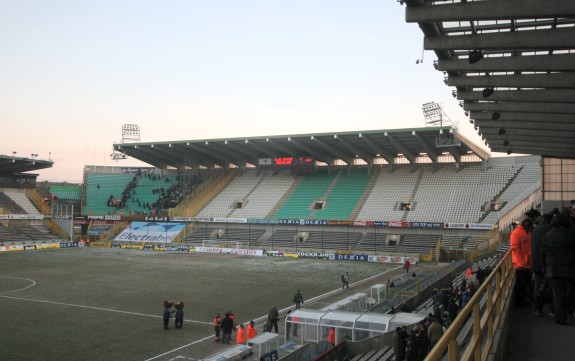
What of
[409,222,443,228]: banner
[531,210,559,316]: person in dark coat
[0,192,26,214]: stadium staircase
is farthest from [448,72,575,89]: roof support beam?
[0,192,26,214]: stadium staircase

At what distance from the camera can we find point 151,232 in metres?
64.5

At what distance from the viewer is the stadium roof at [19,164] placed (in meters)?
65.1

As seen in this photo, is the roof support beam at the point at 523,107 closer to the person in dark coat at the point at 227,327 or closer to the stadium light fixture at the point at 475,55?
the stadium light fixture at the point at 475,55

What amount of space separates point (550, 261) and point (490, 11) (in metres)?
5.69

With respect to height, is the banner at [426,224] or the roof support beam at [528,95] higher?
the roof support beam at [528,95]

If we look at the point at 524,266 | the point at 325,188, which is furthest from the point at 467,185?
the point at 524,266

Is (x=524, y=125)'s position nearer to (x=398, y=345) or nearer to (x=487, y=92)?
(x=487, y=92)

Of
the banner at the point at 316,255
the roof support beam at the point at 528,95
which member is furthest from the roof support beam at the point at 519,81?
the banner at the point at 316,255

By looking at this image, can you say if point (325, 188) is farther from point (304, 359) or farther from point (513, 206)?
point (304, 359)

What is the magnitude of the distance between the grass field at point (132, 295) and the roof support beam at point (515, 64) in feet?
42.0

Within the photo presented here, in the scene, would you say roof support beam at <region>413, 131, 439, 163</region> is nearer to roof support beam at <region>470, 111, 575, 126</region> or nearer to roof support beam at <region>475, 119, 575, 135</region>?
roof support beam at <region>475, 119, 575, 135</region>

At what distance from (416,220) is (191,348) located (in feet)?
126

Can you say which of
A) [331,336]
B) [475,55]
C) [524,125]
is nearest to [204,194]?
[331,336]

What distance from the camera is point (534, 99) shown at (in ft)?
51.0
